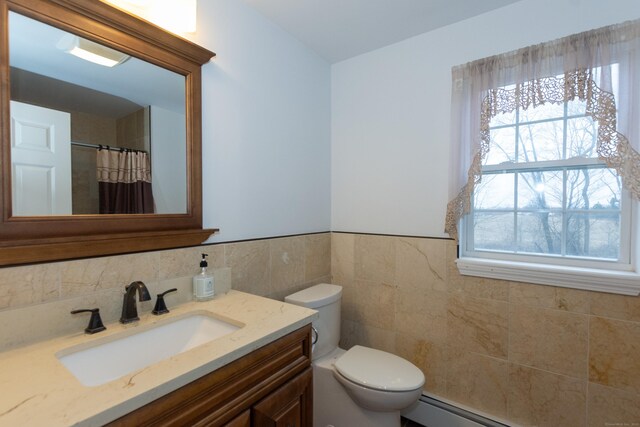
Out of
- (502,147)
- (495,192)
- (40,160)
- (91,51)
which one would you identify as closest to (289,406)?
(40,160)

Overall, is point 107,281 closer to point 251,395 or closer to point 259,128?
point 251,395

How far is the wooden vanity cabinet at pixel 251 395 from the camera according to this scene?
71 cm

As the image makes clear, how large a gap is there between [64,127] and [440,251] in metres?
1.87

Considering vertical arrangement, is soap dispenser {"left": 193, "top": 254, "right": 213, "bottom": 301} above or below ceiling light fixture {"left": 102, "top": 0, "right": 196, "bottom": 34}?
below

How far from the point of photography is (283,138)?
6.09ft

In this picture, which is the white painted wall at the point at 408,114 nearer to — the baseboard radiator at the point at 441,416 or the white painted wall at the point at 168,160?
the baseboard radiator at the point at 441,416

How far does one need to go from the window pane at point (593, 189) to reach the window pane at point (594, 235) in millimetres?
56

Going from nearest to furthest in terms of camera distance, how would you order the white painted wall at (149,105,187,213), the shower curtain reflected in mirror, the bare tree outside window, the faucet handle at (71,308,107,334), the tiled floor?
the faucet handle at (71,308,107,334) → the shower curtain reflected in mirror → the white painted wall at (149,105,187,213) → the bare tree outside window → the tiled floor

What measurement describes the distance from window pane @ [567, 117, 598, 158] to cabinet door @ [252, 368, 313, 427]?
167 centimetres

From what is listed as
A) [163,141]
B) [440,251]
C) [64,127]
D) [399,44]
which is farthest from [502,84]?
[64,127]

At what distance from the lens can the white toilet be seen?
139 centimetres

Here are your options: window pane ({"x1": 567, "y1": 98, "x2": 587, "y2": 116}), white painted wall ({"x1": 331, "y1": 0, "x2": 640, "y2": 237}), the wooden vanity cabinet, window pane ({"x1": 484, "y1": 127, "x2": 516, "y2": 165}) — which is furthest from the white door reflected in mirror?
window pane ({"x1": 567, "y1": 98, "x2": 587, "y2": 116})

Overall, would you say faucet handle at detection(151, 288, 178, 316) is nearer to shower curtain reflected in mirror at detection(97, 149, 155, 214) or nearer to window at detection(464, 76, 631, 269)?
shower curtain reflected in mirror at detection(97, 149, 155, 214)

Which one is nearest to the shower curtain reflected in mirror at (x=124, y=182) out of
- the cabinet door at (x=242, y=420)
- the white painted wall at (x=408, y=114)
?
the cabinet door at (x=242, y=420)
